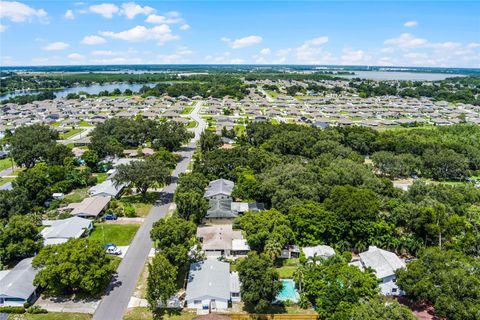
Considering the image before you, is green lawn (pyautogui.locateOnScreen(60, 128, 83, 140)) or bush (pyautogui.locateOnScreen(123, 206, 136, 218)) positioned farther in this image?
green lawn (pyautogui.locateOnScreen(60, 128, 83, 140))

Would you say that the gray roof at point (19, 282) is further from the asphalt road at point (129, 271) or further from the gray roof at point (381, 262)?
the gray roof at point (381, 262)

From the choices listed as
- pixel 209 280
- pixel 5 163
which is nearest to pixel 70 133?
pixel 5 163

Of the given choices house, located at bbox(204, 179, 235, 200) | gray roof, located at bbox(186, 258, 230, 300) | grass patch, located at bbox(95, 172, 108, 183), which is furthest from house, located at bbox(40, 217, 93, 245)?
grass patch, located at bbox(95, 172, 108, 183)

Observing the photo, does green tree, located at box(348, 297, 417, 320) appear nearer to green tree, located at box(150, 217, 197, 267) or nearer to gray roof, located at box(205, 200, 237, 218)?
green tree, located at box(150, 217, 197, 267)

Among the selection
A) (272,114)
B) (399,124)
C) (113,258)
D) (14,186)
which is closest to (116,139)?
(14,186)

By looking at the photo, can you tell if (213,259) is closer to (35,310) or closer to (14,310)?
(35,310)

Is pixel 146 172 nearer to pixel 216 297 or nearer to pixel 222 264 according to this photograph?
pixel 222 264

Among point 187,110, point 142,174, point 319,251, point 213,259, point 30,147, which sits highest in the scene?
point 187,110
